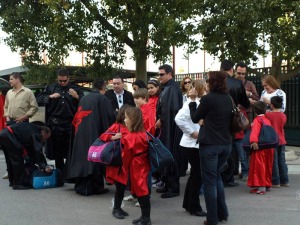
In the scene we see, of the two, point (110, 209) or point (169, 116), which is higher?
point (169, 116)

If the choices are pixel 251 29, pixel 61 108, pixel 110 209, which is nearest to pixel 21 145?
pixel 61 108

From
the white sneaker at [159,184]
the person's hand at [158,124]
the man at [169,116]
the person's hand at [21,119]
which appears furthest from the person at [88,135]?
the person's hand at [21,119]

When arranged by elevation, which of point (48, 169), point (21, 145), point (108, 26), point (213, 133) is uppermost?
point (108, 26)

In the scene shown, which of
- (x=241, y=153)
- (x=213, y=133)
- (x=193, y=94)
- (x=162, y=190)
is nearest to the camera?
→ (x=213, y=133)

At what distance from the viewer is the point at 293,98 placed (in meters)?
12.3

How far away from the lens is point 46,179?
761 cm

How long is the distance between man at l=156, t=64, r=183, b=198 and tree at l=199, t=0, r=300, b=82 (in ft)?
13.4

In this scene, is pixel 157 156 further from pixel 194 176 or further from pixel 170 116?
pixel 170 116

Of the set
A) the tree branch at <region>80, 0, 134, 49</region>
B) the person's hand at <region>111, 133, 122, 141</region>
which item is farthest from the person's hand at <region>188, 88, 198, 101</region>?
the tree branch at <region>80, 0, 134, 49</region>

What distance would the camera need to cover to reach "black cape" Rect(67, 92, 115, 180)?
696cm

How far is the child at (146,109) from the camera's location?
689cm

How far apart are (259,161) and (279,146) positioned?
62cm

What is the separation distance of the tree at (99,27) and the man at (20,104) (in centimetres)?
512

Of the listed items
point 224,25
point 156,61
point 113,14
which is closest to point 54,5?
point 113,14
